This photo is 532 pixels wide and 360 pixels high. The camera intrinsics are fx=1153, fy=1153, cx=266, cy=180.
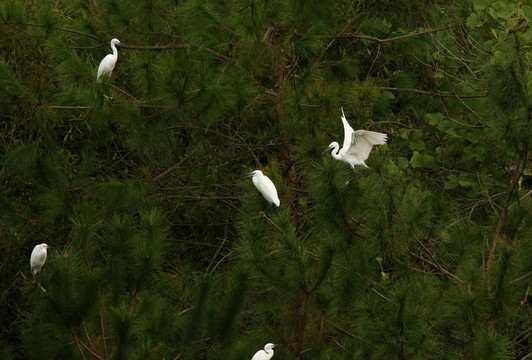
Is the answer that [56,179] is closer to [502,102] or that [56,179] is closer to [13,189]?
[13,189]

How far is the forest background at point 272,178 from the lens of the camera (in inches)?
170

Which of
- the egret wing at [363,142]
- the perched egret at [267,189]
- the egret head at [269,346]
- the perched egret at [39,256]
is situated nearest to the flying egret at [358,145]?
the egret wing at [363,142]

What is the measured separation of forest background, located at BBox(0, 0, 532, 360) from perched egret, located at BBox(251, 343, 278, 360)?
5 centimetres

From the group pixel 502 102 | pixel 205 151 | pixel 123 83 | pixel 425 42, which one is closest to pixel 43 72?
pixel 123 83

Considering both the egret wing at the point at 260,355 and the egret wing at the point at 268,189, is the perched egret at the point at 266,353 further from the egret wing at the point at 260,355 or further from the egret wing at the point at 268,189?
the egret wing at the point at 268,189

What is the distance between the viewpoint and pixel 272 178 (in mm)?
4840

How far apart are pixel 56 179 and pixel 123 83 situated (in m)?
1.38

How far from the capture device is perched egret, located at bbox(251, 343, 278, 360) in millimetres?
4629

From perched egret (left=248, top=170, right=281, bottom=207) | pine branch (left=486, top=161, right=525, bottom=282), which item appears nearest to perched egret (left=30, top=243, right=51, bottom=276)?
perched egret (left=248, top=170, right=281, bottom=207)

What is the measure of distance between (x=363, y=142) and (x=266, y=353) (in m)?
1.03

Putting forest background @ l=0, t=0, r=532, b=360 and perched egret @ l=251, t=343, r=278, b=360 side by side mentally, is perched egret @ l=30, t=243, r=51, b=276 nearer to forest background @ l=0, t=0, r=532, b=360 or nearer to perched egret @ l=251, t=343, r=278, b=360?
forest background @ l=0, t=0, r=532, b=360

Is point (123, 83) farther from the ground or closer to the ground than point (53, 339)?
closer to the ground

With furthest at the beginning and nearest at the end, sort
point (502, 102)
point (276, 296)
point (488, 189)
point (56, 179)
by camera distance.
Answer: point (488, 189), point (56, 179), point (276, 296), point (502, 102)

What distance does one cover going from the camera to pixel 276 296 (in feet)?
16.2
